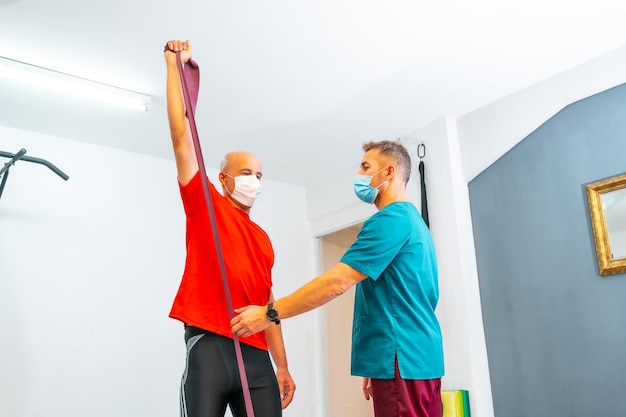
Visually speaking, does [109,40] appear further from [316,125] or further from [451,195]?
[451,195]

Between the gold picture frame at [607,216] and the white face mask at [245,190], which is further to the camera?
the gold picture frame at [607,216]

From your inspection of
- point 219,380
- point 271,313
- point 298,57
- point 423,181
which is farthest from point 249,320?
point 423,181

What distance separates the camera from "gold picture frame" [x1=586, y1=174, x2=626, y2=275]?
279 cm

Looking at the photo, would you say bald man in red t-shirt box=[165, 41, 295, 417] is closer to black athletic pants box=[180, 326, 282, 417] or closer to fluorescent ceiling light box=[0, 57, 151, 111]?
black athletic pants box=[180, 326, 282, 417]

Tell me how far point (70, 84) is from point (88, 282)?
52.0 inches

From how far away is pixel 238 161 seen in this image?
6.59 ft

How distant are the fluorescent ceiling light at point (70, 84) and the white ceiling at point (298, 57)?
4 cm

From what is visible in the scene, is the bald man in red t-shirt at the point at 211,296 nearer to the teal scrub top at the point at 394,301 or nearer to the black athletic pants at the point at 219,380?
the black athletic pants at the point at 219,380

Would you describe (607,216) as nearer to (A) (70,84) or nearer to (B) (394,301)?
(B) (394,301)

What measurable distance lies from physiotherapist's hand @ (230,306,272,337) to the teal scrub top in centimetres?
31

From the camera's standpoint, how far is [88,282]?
3629mm

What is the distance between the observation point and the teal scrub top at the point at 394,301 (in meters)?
1.69

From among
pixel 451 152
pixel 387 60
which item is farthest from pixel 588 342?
pixel 387 60

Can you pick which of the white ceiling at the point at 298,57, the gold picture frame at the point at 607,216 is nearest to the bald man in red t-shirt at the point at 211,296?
the white ceiling at the point at 298,57
